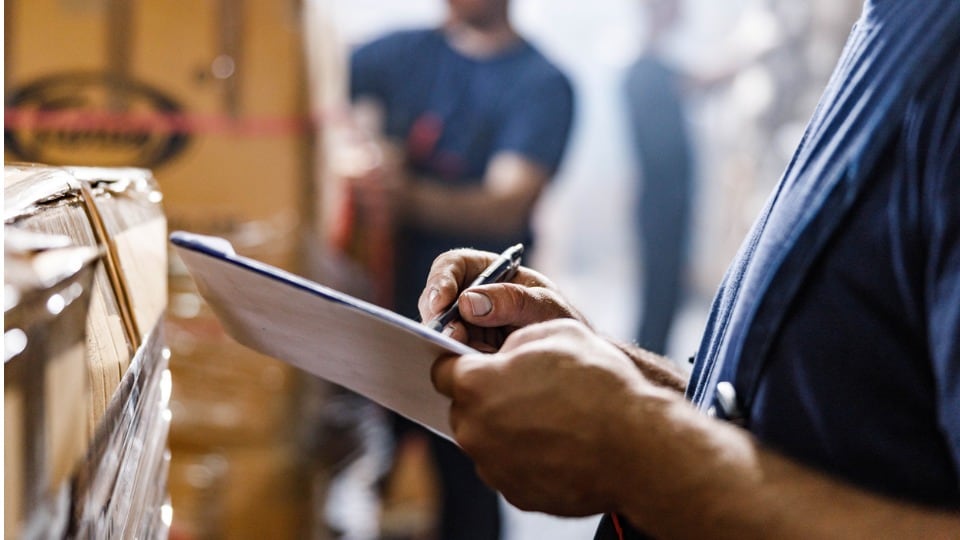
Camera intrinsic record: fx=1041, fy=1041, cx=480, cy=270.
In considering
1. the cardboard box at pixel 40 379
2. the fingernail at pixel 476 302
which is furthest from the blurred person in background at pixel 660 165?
the cardboard box at pixel 40 379

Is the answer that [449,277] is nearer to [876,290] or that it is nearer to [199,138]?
[876,290]

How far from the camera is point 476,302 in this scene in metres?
0.76

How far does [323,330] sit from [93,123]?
4.96ft

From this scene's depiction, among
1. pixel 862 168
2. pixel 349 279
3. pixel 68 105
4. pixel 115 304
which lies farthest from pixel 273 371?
pixel 862 168

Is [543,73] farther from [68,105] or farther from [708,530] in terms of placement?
[708,530]

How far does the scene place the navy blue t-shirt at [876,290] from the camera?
57 centimetres

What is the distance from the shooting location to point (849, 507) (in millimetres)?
583

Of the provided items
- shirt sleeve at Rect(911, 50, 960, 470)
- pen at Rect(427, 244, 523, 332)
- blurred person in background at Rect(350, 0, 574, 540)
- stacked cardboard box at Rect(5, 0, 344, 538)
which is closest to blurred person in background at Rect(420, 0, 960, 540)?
shirt sleeve at Rect(911, 50, 960, 470)

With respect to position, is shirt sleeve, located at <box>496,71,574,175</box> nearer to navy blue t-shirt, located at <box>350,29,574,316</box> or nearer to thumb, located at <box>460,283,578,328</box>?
navy blue t-shirt, located at <box>350,29,574,316</box>

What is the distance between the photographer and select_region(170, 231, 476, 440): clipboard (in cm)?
58

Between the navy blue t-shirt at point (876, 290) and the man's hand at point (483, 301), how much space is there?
7.9 inches

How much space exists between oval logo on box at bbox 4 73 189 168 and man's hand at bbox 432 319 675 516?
59.5 inches

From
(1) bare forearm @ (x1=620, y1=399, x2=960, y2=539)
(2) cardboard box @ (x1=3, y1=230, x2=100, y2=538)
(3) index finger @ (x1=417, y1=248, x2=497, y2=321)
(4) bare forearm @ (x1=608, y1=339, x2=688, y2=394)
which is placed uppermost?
(2) cardboard box @ (x1=3, y1=230, x2=100, y2=538)

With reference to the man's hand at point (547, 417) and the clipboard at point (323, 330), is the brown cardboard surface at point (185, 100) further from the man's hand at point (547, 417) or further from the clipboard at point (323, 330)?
the man's hand at point (547, 417)
